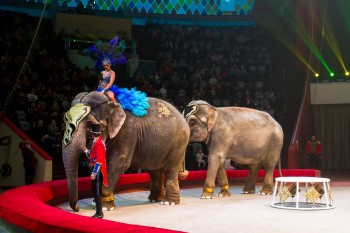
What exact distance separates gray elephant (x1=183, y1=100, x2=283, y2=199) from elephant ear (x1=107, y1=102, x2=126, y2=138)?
2.39 m

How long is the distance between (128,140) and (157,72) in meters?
14.4

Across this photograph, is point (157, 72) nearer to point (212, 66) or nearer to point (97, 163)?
point (212, 66)

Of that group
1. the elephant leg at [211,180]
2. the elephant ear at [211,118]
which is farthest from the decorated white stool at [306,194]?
the elephant ear at [211,118]

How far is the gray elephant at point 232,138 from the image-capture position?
394 inches

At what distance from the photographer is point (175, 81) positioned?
21.5m

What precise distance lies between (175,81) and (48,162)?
925 cm

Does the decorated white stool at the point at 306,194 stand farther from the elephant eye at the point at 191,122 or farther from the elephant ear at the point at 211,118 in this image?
the elephant eye at the point at 191,122

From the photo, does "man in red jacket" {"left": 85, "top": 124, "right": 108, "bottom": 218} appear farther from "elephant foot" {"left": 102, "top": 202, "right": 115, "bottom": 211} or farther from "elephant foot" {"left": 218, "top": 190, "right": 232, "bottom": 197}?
"elephant foot" {"left": 218, "top": 190, "right": 232, "bottom": 197}

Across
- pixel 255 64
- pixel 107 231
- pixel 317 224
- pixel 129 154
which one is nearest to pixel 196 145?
pixel 255 64

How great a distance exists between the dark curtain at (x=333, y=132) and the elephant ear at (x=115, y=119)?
15.6 meters

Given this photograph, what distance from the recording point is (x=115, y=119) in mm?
7875

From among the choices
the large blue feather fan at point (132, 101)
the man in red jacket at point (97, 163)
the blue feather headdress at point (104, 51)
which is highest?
the blue feather headdress at point (104, 51)

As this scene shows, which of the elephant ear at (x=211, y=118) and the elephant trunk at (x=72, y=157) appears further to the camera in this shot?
the elephant ear at (x=211, y=118)

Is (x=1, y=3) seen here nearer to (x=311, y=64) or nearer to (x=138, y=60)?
(x=138, y=60)
